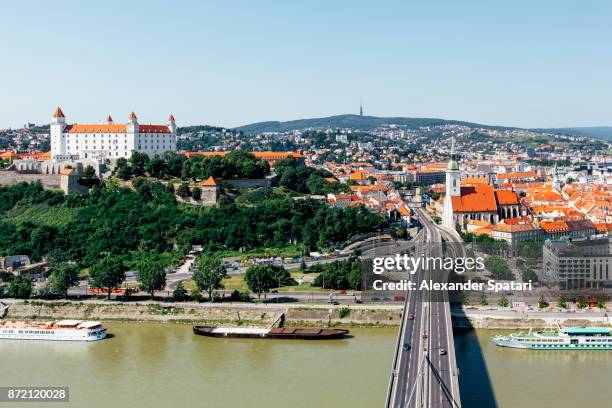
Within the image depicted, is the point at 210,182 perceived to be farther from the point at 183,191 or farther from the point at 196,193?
the point at 183,191

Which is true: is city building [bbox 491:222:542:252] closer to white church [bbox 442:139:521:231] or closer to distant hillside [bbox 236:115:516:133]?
white church [bbox 442:139:521:231]

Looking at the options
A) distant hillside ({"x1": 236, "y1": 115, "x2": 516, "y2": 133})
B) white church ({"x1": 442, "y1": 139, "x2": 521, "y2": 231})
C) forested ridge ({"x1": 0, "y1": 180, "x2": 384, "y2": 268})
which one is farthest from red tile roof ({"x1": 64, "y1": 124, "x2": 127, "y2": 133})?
distant hillside ({"x1": 236, "y1": 115, "x2": 516, "y2": 133})

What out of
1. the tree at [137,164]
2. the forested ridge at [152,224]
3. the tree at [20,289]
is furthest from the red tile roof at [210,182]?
the tree at [20,289]

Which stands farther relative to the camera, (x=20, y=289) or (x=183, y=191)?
(x=183, y=191)

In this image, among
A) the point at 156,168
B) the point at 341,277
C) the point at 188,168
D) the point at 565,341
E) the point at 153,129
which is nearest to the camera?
the point at 565,341

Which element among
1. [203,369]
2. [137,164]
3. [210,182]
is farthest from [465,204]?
[203,369]

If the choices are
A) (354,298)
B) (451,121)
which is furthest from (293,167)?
(451,121)

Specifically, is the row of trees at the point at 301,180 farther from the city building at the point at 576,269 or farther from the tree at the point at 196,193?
the city building at the point at 576,269
